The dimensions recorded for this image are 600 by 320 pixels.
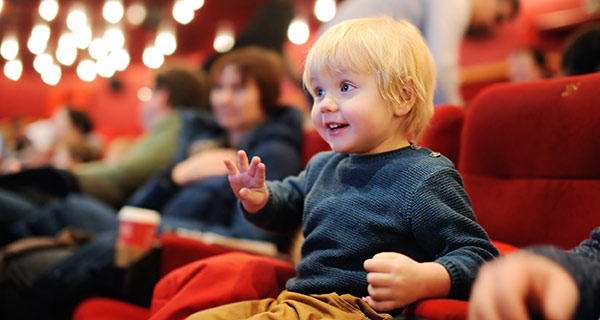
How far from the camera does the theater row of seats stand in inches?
42.8

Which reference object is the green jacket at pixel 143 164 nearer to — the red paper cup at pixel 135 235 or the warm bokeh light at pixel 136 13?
the red paper cup at pixel 135 235

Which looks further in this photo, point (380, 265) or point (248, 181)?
point (248, 181)

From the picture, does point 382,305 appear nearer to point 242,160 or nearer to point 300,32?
point 242,160

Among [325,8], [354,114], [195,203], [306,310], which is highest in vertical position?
[325,8]

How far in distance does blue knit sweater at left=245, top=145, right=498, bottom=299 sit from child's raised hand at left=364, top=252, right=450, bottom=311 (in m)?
0.02

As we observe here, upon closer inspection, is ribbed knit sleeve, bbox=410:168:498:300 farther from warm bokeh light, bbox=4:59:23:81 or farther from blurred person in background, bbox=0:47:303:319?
warm bokeh light, bbox=4:59:23:81

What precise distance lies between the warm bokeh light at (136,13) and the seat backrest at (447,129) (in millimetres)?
6410

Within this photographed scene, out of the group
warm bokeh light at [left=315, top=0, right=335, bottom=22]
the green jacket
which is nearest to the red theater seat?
the green jacket

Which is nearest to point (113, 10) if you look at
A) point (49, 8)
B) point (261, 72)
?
point (49, 8)

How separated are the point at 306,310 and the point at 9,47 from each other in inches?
388

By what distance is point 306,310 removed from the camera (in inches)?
36.5

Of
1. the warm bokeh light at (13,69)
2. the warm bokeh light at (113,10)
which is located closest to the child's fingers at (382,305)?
the warm bokeh light at (113,10)

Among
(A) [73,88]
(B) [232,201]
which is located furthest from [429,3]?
(A) [73,88]

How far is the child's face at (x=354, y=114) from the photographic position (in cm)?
98
